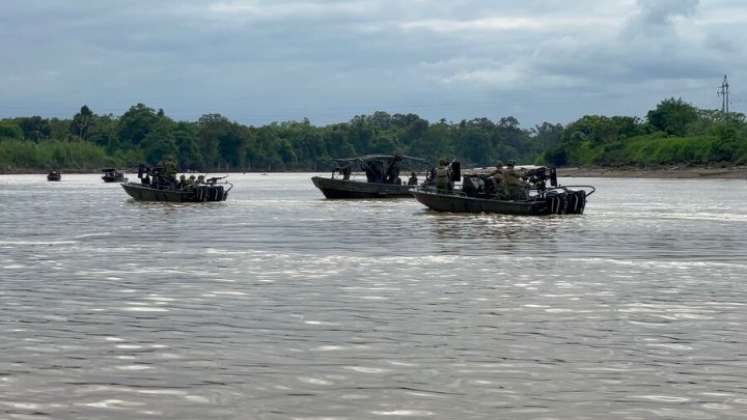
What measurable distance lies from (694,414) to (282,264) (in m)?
14.0

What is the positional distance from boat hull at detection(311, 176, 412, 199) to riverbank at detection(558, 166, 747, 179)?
71.4 meters

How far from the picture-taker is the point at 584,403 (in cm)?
987

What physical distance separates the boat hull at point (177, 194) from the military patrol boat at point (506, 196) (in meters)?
13.9

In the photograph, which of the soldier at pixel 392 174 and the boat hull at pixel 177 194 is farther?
the soldier at pixel 392 174

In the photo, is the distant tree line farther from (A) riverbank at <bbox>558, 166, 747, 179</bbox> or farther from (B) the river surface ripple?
(B) the river surface ripple

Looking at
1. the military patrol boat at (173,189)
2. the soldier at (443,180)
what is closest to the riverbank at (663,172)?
the military patrol boat at (173,189)

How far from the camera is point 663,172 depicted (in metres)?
142

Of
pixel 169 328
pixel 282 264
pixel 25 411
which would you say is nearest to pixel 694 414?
pixel 25 411

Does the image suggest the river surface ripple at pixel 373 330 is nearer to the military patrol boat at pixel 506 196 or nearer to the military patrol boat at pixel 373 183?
the military patrol boat at pixel 506 196

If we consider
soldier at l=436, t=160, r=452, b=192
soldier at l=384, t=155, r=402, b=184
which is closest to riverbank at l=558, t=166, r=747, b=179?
soldier at l=384, t=155, r=402, b=184

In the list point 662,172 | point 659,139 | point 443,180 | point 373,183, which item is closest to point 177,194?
point 373,183

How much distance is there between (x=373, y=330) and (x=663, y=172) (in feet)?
435

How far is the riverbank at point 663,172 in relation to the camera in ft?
421

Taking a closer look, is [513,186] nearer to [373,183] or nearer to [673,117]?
[373,183]
